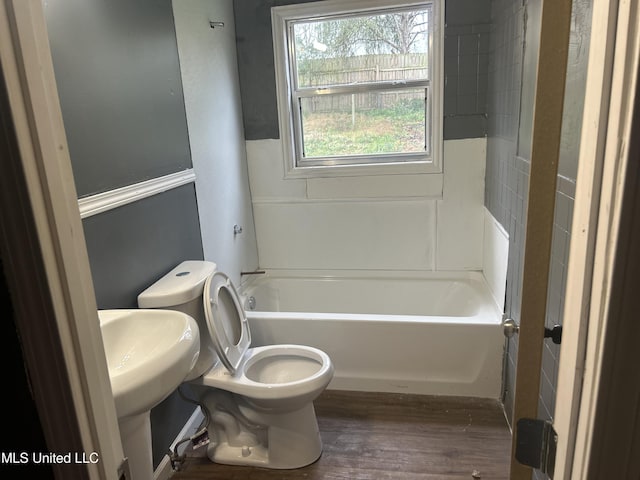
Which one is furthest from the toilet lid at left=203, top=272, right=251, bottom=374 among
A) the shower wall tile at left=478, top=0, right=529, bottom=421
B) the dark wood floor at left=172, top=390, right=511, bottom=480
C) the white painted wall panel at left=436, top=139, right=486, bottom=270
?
the white painted wall panel at left=436, top=139, right=486, bottom=270

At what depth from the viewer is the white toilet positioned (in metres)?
1.89

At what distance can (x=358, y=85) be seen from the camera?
2.97 metres

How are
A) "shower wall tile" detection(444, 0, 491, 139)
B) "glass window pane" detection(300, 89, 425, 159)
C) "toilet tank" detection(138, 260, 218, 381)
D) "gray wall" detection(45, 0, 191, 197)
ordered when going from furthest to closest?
"glass window pane" detection(300, 89, 425, 159)
"shower wall tile" detection(444, 0, 491, 139)
"toilet tank" detection(138, 260, 218, 381)
"gray wall" detection(45, 0, 191, 197)

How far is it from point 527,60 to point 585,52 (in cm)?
76

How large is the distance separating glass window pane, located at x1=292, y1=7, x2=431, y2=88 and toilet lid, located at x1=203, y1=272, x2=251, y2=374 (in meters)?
1.57

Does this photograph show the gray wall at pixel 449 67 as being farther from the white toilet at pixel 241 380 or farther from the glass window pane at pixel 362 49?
the white toilet at pixel 241 380

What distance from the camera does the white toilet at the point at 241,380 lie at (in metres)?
1.89

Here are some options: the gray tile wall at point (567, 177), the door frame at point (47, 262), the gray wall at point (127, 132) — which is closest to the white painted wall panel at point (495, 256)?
the gray tile wall at point (567, 177)

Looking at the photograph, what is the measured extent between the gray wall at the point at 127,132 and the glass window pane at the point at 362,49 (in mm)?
1072

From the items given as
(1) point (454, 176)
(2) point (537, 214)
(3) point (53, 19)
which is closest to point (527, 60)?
A: (1) point (454, 176)

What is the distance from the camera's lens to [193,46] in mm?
2371

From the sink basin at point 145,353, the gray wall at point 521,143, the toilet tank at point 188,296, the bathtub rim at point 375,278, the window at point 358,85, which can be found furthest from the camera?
the window at point 358,85

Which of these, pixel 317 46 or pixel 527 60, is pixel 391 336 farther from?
pixel 317 46

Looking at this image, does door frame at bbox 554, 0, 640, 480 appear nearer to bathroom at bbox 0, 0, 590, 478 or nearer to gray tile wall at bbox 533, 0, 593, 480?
gray tile wall at bbox 533, 0, 593, 480
